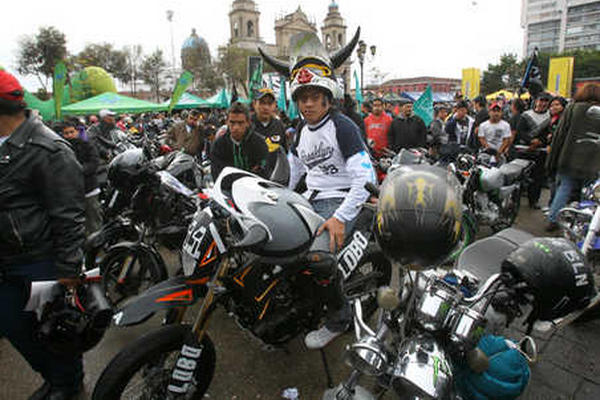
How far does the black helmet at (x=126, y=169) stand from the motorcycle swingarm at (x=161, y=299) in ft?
6.86

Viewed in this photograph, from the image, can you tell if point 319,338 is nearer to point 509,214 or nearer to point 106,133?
point 509,214

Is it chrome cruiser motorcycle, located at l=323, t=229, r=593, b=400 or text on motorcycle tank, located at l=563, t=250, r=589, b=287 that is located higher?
text on motorcycle tank, located at l=563, t=250, r=589, b=287

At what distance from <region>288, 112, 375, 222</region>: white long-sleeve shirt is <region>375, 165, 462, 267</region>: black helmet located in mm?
766

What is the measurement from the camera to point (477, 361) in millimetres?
1660

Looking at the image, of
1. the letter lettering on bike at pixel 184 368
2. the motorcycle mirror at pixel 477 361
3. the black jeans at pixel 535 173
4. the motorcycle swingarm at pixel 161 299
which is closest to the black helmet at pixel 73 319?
the motorcycle swingarm at pixel 161 299

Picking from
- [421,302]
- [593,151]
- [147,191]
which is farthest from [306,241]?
[593,151]

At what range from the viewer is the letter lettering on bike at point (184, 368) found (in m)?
1.92

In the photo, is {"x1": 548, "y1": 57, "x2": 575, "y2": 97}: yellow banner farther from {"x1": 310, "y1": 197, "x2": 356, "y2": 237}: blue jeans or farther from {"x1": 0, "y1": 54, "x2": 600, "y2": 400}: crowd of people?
{"x1": 310, "y1": 197, "x2": 356, "y2": 237}: blue jeans

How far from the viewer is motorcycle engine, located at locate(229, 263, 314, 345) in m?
2.22

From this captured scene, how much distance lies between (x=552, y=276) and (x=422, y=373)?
0.87 meters

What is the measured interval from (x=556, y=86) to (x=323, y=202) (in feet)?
68.8

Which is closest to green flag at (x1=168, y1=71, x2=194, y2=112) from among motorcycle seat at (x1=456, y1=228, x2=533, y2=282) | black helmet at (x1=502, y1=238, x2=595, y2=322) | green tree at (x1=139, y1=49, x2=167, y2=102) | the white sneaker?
the white sneaker

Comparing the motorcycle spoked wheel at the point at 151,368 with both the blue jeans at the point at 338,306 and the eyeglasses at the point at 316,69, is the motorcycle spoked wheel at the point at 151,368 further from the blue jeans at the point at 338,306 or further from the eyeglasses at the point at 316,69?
the eyeglasses at the point at 316,69

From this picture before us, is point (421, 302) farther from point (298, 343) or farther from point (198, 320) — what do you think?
point (298, 343)
